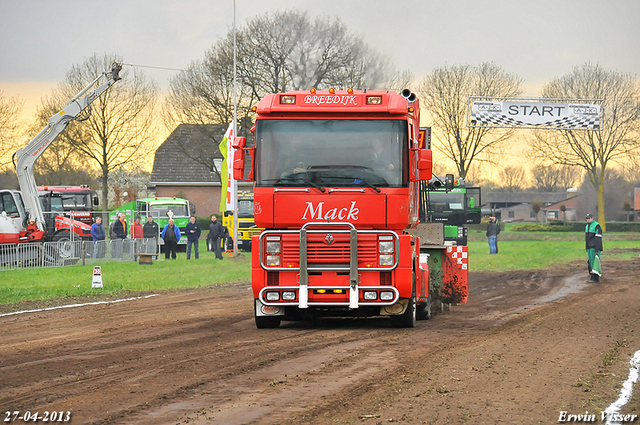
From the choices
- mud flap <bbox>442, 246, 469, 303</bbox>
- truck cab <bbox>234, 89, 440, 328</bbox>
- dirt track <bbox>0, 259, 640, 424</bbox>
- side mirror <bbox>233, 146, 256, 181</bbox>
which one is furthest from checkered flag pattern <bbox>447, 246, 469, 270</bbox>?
side mirror <bbox>233, 146, 256, 181</bbox>

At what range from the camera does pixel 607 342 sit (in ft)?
33.1

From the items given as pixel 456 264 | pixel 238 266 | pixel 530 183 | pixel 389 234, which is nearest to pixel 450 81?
pixel 238 266

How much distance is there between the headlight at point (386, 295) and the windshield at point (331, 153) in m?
1.51

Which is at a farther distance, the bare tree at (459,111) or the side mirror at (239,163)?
the bare tree at (459,111)

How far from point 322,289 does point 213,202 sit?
180 ft

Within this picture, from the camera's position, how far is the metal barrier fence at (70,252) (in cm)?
2502

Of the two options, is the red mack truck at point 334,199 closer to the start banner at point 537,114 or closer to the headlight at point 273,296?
the headlight at point 273,296

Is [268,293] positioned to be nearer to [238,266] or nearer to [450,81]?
[238,266]

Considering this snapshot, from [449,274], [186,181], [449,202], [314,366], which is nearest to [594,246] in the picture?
[449,274]

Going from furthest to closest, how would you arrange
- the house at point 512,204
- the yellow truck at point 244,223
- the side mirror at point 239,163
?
the house at point 512,204, the yellow truck at point 244,223, the side mirror at point 239,163

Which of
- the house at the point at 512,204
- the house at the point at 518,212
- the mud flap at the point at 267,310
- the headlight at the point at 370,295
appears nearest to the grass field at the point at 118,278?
the mud flap at the point at 267,310

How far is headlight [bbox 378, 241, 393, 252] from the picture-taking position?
10883mm

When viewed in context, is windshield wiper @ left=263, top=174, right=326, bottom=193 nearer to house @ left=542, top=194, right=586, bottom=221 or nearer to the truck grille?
the truck grille

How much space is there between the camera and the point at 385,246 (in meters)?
10.9
